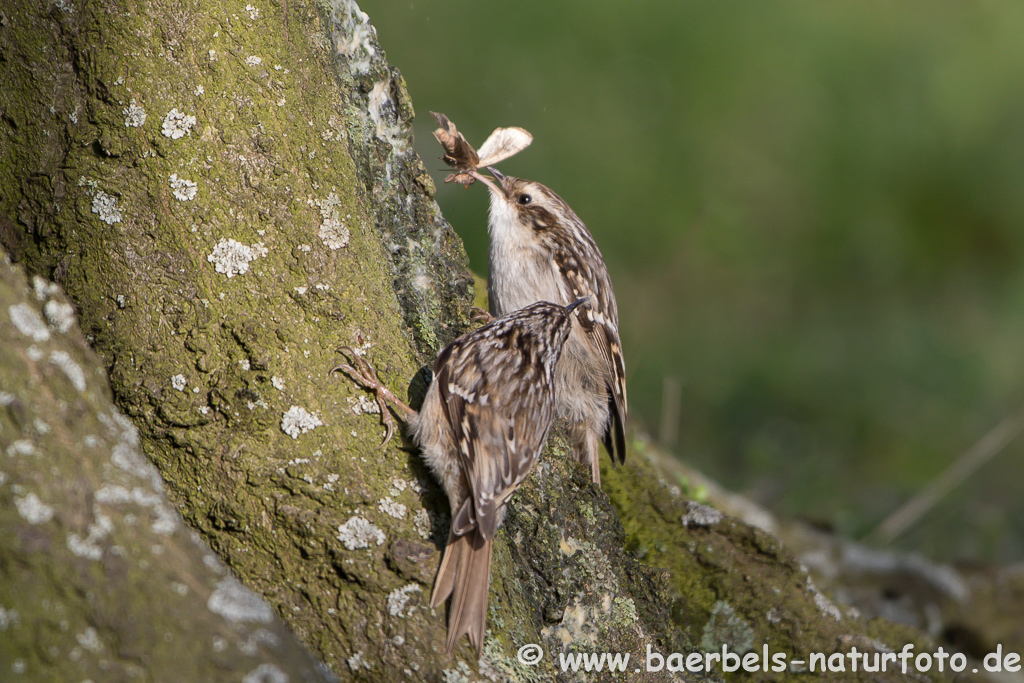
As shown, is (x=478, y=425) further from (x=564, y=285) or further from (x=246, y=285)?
(x=564, y=285)

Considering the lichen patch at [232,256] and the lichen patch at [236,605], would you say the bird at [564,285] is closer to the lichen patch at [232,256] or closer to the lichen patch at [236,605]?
the lichen patch at [232,256]

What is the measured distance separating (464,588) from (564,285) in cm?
181

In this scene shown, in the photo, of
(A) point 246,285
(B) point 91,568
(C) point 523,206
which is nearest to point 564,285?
(C) point 523,206

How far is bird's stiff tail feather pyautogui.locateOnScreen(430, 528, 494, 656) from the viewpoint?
177 cm

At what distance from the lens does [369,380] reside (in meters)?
1.91

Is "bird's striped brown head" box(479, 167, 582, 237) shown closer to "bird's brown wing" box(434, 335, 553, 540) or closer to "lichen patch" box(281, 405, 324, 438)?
"bird's brown wing" box(434, 335, 553, 540)

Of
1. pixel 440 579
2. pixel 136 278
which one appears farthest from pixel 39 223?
pixel 440 579

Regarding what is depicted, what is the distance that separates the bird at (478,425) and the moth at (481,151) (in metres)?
0.70

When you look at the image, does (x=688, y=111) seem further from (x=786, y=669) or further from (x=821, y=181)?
(x=786, y=669)

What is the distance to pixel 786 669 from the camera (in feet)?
9.12

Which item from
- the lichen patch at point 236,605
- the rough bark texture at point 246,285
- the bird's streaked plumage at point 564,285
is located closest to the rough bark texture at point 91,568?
Answer: the lichen patch at point 236,605

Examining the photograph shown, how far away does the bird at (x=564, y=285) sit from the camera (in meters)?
3.26

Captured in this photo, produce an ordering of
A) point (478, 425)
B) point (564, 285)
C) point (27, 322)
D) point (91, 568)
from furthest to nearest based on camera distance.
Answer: point (564, 285) → point (478, 425) → point (27, 322) → point (91, 568)

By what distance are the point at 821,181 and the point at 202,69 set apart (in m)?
5.65
